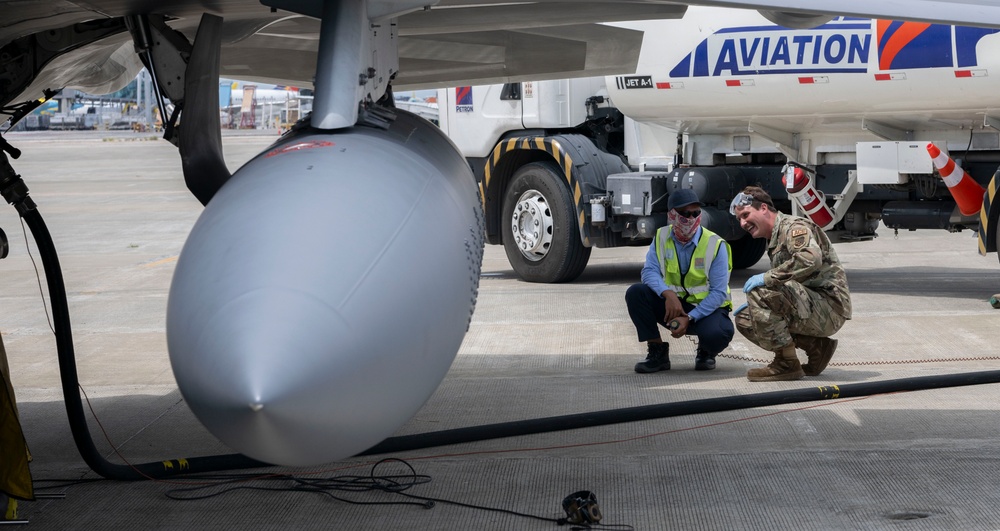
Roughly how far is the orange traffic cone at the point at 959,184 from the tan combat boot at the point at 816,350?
9.42 ft

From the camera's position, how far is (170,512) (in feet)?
16.4

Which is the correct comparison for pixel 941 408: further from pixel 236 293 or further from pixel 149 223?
pixel 149 223

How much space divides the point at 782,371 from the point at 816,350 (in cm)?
27

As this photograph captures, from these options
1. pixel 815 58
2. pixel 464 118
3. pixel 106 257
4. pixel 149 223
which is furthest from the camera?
pixel 149 223

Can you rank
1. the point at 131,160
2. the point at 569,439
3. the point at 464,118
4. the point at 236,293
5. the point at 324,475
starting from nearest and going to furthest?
the point at 236,293 < the point at 324,475 < the point at 569,439 < the point at 464,118 < the point at 131,160

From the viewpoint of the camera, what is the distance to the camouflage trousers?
22.9 feet

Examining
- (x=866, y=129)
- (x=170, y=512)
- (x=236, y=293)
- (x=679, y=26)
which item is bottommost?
(x=170, y=512)

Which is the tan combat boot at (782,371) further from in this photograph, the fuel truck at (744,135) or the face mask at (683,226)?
the fuel truck at (744,135)

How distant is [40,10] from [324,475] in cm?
235

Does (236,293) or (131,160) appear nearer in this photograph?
(236,293)

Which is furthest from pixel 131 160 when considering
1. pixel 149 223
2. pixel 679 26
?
pixel 679 26

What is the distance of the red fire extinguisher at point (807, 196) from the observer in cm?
1018

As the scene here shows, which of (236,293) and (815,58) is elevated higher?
(815,58)

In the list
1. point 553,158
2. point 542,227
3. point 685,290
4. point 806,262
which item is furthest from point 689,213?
point 553,158
